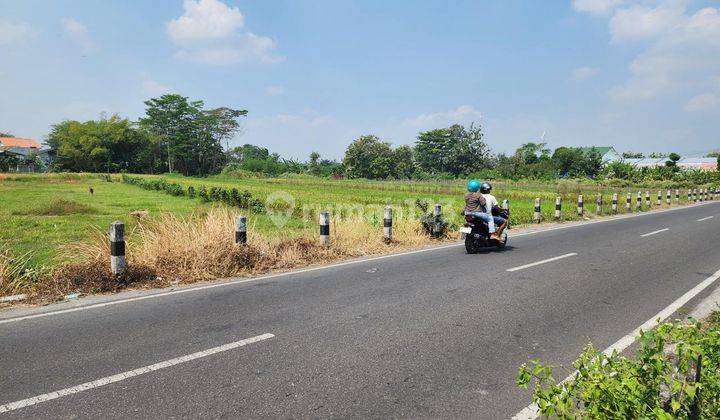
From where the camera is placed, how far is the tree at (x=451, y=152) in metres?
75.1

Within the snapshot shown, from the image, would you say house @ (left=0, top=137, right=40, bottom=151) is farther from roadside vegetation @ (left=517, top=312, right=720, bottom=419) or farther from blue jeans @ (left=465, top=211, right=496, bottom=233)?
roadside vegetation @ (left=517, top=312, right=720, bottom=419)

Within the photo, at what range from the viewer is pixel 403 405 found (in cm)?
310

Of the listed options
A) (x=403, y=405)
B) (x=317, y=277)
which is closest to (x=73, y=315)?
(x=317, y=277)

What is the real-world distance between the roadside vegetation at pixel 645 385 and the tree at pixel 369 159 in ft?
248

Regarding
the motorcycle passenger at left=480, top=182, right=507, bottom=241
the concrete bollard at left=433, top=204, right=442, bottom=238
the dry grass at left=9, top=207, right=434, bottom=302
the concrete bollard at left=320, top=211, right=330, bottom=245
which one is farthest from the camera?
the concrete bollard at left=433, top=204, right=442, bottom=238

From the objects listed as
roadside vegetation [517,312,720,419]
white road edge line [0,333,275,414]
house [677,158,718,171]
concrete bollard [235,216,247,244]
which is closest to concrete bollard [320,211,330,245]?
concrete bollard [235,216,247,244]

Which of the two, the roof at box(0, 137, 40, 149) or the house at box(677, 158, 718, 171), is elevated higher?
the roof at box(0, 137, 40, 149)

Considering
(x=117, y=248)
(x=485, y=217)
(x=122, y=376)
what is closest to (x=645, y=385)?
(x=122, y=376)

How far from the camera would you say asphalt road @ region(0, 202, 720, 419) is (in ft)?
10.3

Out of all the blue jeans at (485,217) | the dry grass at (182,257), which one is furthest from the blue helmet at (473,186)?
the dry grass at (182,257)

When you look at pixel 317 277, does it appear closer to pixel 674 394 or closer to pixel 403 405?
pixel 403 405

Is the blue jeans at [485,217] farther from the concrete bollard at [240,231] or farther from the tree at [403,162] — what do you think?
the tree at [403,162]

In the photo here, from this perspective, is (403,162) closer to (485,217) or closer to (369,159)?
(369,159)

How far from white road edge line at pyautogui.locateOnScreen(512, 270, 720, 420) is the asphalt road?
76 mm
